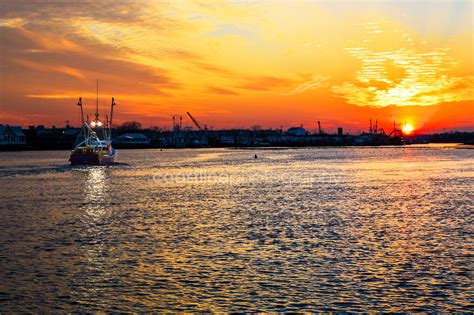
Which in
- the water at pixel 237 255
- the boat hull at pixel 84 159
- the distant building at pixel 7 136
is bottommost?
the water at pixel 237 255

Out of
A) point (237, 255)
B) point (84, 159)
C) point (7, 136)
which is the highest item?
point (7, 136)

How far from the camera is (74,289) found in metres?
15.4

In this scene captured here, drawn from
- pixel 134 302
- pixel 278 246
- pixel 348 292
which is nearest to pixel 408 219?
pixel 278 246

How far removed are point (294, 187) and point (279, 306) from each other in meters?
36.9

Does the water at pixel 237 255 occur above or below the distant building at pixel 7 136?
below

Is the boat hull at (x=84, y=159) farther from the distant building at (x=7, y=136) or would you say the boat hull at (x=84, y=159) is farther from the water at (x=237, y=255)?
the distant building at (x=7, y=136)

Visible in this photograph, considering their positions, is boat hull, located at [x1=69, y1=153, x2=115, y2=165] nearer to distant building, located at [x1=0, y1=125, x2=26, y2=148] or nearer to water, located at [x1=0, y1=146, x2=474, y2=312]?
water, located at [x1=0, y1=146, x2=474, y2=312]

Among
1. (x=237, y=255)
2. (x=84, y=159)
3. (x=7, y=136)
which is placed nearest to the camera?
(x=237, y=255)

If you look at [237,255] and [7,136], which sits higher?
[7,136]

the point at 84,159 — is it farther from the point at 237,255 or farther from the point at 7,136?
the point at 7,136

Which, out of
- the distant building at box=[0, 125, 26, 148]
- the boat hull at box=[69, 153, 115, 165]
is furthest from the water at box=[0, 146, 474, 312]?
the distant building at box=[0, 125, 26, 148]

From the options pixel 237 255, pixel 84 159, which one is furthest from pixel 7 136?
pixel 237 255

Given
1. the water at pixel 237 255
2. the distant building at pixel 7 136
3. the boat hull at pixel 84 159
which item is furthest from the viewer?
the distant building at pixel 7 136

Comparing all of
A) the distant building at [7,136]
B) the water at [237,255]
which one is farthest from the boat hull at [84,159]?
the distant building at [7,136]
